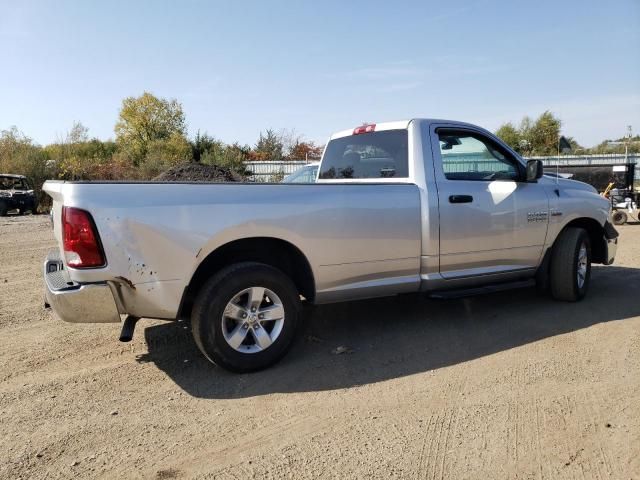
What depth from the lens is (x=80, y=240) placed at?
11.1 ft

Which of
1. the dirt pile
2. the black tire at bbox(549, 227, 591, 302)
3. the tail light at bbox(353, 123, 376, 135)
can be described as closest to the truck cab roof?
the tail light at bbox(353, 123, 376, 135)

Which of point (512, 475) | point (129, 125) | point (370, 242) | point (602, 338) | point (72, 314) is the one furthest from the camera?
point (129, 125)

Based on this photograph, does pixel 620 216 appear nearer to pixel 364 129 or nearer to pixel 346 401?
pixel 364 129

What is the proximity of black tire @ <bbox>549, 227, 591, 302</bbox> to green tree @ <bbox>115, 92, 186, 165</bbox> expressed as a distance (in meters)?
56.1

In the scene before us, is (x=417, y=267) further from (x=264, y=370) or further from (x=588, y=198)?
(x=588, y=198)

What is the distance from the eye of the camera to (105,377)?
12.9 ft

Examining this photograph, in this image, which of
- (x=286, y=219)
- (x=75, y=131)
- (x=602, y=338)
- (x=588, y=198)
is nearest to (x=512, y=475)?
(x=286, y=219)

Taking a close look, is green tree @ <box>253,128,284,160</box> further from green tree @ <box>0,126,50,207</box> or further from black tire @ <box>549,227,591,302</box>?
black tire @ <box>549,227,591,302</box>

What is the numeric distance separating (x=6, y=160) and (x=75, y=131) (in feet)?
43.8

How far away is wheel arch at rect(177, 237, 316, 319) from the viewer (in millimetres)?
3961

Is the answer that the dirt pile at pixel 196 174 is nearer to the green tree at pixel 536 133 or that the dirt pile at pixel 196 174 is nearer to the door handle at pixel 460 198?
the door handle at pixel 460 198

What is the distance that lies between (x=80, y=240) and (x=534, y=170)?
167 inches

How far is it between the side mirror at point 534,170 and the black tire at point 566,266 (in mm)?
856

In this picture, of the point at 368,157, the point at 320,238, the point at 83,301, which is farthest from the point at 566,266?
the point at 83,301
